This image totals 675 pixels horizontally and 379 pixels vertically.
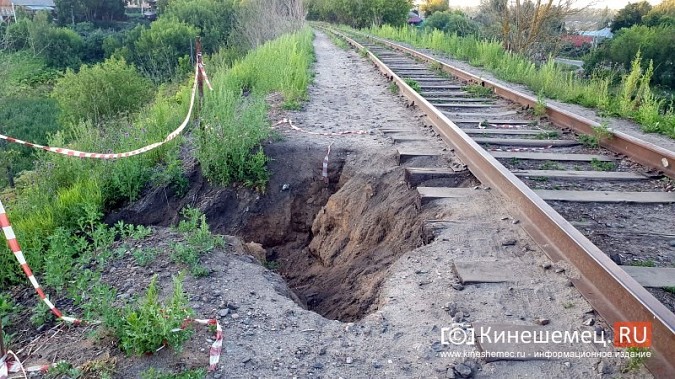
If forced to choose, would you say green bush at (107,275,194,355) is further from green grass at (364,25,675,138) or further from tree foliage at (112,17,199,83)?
tree foliage at (112,17,199,83)

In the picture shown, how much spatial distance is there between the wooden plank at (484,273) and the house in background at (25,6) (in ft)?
231

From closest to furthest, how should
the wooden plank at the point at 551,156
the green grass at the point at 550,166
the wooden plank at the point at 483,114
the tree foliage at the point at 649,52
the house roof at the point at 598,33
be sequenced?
the green grass at the point at 550,166 → the wooden plank at the point at 551,156 → the wooden plank at the point at 483,114 → the house roof at the point at 598,33 → the tree foliage at the point at 649,52

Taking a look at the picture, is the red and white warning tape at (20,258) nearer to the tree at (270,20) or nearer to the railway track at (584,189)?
the railway track at (584,189)

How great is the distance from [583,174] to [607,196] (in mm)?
584

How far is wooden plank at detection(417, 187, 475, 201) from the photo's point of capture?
4.75 metres

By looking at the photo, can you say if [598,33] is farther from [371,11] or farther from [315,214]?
[315,214]

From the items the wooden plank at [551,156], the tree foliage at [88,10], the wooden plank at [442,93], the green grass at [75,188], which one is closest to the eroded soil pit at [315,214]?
the green grass at [75,188]

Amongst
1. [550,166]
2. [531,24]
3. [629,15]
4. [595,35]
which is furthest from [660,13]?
[550,166]

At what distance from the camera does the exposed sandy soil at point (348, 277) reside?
2.72 metres

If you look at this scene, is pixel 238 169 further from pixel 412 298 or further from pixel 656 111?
pixel 656 111

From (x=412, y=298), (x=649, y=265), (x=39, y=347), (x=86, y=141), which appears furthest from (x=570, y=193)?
(x=86, y=141)

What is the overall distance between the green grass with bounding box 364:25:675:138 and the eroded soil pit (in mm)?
3738

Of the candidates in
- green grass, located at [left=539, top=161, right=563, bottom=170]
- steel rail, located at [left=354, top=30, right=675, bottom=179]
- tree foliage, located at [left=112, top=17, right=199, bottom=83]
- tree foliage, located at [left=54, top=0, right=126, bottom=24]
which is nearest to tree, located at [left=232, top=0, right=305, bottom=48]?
steel rail, located at [left=354, top=30, right=675, bottom=179]

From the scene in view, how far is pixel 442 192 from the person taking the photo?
15.9ft
